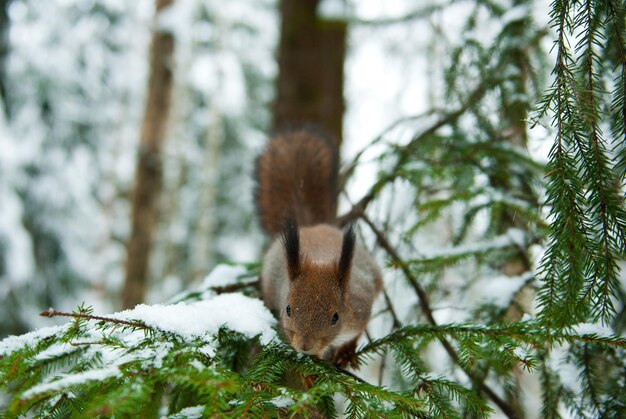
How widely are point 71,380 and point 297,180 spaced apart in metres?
1.67

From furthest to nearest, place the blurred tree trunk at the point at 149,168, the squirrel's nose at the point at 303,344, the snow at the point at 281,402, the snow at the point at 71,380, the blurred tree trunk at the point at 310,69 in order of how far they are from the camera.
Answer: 1. the blurred tree trunk at the point at 149,168
2. the blurred tree trunk at the point at 310,69
3. the squirrel's nose at the point at 303,344
4. the snow at the point at 281,402
5. the snow at the point at 71,380

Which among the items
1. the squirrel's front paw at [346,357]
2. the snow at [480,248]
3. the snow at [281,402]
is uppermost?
the snow at [480,248]

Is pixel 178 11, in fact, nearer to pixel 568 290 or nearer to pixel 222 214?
pixel 568 290

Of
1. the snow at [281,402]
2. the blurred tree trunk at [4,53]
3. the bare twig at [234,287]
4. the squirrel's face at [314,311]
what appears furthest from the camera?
the blurred tree trunk at [4,53]

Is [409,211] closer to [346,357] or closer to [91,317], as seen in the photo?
[346,357]

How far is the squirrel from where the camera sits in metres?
1.54

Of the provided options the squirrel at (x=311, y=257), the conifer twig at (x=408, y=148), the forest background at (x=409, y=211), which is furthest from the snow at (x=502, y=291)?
the conifer twig at (x=408, y=148)

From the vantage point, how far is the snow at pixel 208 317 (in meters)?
0.97

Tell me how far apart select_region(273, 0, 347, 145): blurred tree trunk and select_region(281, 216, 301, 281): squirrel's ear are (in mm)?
1500

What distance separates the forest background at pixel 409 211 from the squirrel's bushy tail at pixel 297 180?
139 mm

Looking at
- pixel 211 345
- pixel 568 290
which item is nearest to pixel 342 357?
pixel 211 345

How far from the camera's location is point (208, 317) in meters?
1.10

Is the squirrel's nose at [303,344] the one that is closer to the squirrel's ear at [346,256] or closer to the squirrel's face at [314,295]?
the squirrel's face at [314,295]

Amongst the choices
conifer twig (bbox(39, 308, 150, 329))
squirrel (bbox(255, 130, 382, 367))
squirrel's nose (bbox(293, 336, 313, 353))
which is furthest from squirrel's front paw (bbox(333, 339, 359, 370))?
conifer twig (bbox(39, 308, 150, 329))
